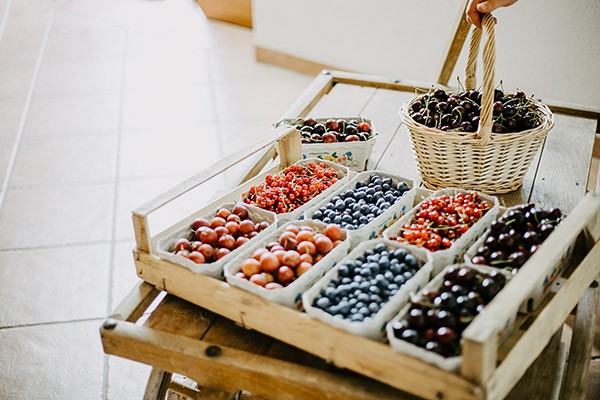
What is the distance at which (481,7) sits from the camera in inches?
57.7

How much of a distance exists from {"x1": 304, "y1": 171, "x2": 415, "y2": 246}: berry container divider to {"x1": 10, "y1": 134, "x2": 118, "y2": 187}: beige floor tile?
2.11 meters

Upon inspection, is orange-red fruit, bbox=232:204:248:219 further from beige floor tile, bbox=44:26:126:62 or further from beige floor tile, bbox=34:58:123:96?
beige floor tile, bbox=44:26:126:62

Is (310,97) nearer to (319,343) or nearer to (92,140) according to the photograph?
(319,343)

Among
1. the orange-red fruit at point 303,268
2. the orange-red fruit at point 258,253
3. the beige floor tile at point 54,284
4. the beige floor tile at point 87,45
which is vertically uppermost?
the orange-red fruit at point 303,268

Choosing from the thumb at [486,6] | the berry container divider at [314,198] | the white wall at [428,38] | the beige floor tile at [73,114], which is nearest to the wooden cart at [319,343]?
the berry container divider at [314,198]

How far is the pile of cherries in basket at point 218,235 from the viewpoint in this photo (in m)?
1.28

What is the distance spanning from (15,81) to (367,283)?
4.24 m

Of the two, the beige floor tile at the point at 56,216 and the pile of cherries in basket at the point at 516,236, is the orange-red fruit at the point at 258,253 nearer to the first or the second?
the pile of cherries in basket at the point at 516,236

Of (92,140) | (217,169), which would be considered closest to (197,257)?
(217,169)

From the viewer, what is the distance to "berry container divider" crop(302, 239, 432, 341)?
3.39 ft

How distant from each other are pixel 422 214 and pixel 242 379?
570 mm

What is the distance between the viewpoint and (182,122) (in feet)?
12.9

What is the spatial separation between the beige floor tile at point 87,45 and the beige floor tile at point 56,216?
216 cm

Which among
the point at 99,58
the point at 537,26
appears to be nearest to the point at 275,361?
the point at 537,26
